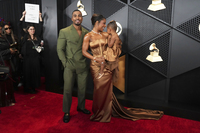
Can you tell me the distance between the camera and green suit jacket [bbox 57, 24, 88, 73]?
2402mm

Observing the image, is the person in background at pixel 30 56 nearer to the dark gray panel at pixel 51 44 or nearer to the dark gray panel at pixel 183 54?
the dark gray panel at pixel 51 44

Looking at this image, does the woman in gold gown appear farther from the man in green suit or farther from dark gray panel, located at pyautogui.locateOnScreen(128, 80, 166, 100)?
dark gray panel, located at pyautogui.locateOnScreen(128, 80, 166, 100)

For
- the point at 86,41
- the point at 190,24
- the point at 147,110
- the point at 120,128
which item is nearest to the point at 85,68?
the point at 86,41

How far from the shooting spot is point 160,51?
2928 mm

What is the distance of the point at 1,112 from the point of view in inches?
111

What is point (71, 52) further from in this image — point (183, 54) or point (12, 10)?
point (12, 10)

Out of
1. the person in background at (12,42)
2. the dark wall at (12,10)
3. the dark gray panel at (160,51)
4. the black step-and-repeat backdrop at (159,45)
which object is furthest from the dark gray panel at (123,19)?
the dark wall at (12,10)

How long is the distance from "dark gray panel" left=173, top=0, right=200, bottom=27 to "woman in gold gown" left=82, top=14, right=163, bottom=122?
130cm

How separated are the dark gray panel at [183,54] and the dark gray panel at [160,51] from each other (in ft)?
0.34

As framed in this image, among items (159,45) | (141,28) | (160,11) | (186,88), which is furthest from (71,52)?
(186,88)

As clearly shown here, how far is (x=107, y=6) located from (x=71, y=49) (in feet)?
4.73

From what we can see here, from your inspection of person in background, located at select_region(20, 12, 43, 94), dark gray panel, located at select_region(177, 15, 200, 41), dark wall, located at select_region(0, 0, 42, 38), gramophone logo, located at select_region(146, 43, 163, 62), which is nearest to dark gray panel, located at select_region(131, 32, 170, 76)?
gramophone logo, located at select_region(146, 43, 163, 62)

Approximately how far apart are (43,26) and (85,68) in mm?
1958

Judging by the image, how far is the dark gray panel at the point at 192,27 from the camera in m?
2.57
